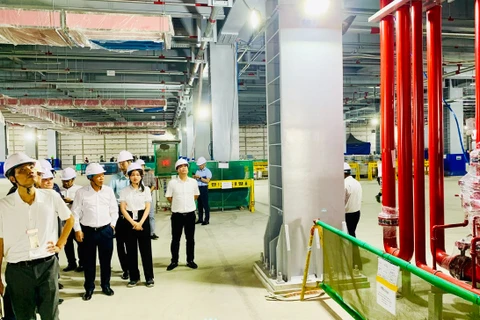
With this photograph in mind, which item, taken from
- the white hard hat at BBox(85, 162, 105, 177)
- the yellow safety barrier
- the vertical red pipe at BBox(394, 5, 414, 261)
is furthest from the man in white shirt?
the yellow safety barrier

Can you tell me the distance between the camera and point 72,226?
338 centimetres

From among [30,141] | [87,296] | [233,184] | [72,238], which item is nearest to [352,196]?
[87,296]

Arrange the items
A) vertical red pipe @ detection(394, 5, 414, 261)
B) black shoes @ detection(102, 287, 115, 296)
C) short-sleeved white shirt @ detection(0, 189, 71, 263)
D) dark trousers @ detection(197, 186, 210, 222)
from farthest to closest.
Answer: dark trousers @ detection(197, 186, 210, 222)
black shoes @ detection(102, 287, 115, 296)
vertical red pipe @ detection(394, 5, 414, 261)
short-sleeved white shirt @ detection(0, 189, 71, 263)

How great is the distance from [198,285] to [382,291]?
2.93 metres

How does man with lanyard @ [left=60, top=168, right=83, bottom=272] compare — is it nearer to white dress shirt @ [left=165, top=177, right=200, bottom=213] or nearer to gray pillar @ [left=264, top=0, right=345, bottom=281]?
white dress shirt @ [left=165, top=177, right=200, bottom=213]

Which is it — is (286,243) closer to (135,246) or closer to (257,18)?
(135,246)

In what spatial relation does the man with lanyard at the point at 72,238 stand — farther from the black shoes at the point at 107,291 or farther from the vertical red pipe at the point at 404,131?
the vertical red pipe at the point at 404,131

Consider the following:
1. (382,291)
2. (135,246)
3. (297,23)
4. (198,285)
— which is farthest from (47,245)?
(297,23)

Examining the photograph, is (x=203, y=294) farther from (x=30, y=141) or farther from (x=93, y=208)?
(x=30, y=141)

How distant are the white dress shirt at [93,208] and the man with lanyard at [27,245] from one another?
143 centimetres

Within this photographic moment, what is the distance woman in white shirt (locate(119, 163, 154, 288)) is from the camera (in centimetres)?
492

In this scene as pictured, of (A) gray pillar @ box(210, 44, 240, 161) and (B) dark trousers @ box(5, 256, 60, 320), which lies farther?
(A) gray pillar @ box(210, 44, 240, 161)

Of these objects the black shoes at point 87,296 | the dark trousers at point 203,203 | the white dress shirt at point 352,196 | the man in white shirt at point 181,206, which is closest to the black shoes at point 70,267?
the black shoes at point 87,296

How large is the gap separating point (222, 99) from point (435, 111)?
777 cm
